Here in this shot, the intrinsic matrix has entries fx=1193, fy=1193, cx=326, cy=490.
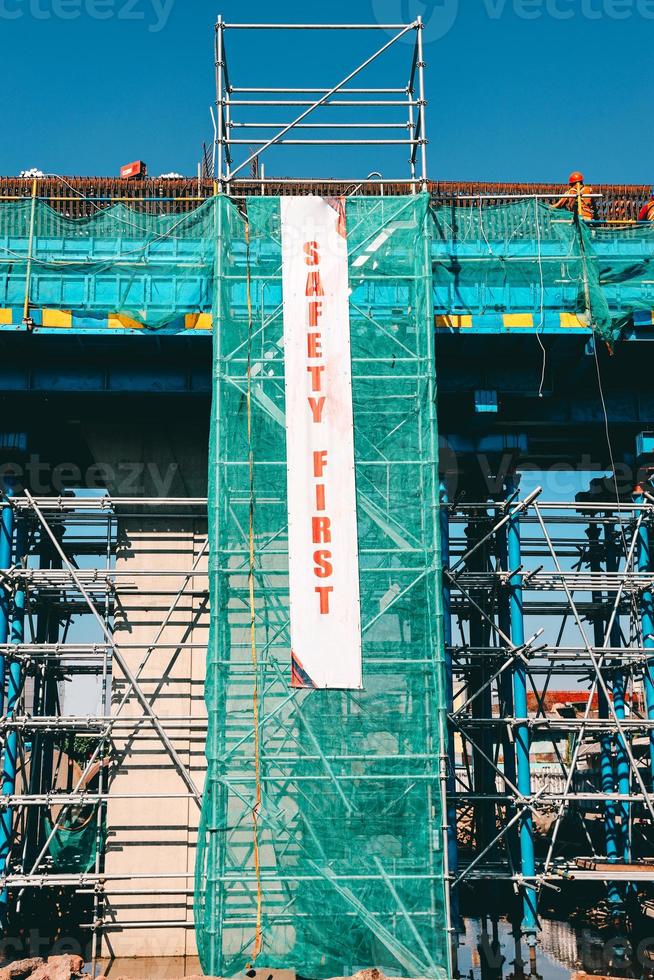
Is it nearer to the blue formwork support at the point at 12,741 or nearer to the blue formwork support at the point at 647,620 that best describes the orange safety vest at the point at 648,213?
the blue formwork support at the point at 647,620

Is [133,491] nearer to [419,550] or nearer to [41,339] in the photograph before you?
[41,339]

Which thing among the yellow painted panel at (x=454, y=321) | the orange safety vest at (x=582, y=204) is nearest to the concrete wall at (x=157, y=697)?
the yellow painted panel at (x=454, y=321)

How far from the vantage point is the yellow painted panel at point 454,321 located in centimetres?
2066

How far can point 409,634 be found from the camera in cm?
1780

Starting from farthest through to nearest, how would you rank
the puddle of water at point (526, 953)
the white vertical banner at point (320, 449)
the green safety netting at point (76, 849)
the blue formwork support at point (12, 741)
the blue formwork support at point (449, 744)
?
the green safety netting at point (76, 849), the puddle of water at point (526, 953), the blue formwork support at point (12, 741), the blue formwork support at point (449, 744), the white vertical banner at point (320, 449)

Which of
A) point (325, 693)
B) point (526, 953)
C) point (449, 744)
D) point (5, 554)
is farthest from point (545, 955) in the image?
point (5, 554)

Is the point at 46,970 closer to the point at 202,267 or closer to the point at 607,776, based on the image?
the point at 202,267

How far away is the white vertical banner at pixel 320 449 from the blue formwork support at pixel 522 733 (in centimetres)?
427

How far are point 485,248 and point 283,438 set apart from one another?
5.73 metres

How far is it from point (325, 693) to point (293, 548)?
2.19m

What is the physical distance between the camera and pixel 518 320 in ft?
68.3

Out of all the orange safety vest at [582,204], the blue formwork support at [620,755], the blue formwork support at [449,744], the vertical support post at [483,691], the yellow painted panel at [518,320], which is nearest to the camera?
the blue formwork support at [449,744]

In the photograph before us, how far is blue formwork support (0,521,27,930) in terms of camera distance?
19.7m

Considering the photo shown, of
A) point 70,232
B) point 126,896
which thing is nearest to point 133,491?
point 70,232
